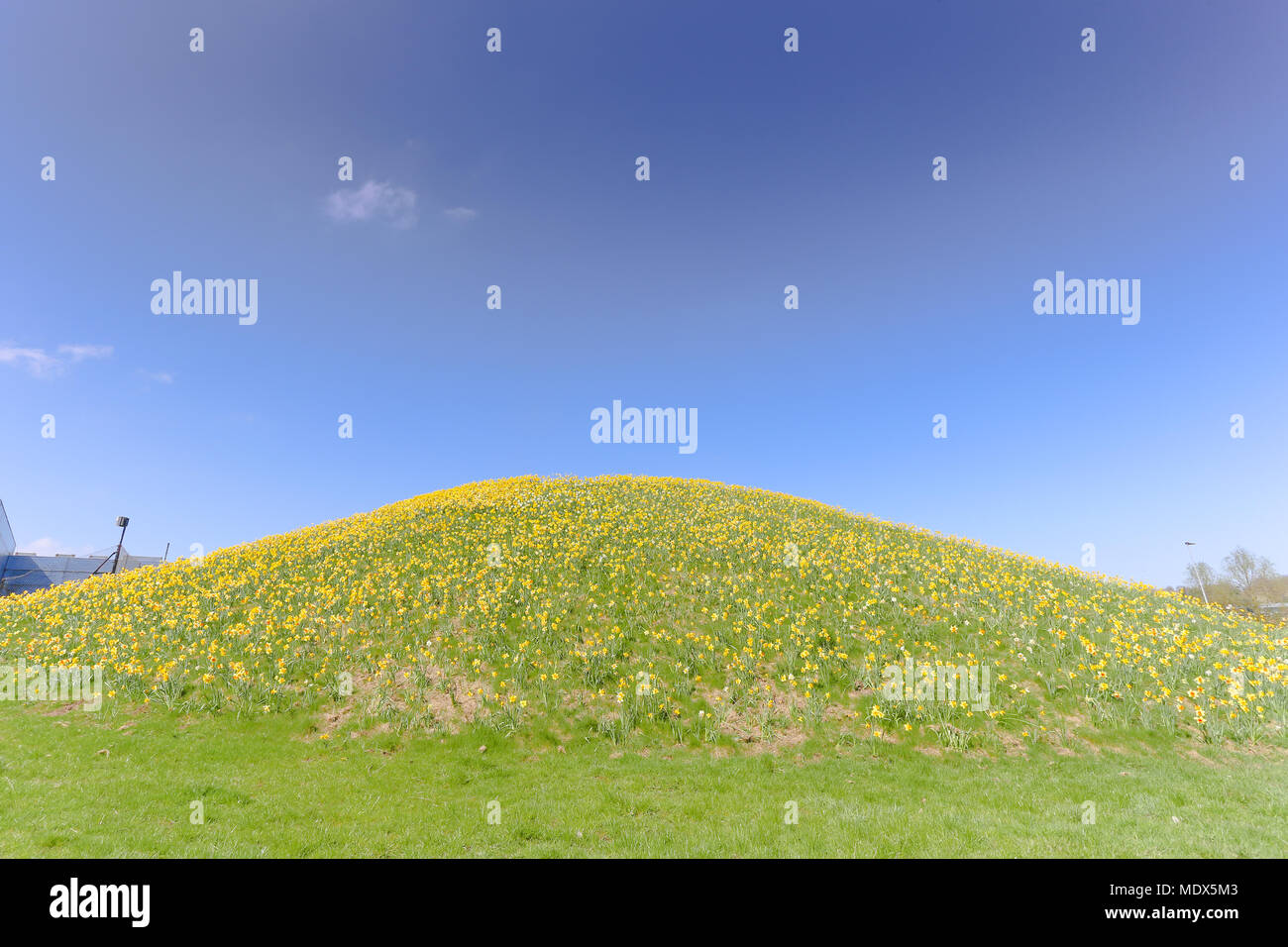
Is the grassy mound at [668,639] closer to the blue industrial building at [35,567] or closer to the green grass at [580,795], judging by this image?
the green grass at [580,795]

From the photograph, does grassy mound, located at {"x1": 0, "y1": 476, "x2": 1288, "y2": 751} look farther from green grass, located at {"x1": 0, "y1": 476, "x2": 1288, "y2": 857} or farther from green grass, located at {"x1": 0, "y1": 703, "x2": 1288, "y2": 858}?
green grass, located at {"x1": 0, "y1": 703, "x2": 1288, "y2": 858}

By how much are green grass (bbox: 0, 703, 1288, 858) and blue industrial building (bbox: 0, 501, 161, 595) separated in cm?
5895

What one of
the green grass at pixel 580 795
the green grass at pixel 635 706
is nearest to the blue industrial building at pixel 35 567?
the green grass at pixel 635 706

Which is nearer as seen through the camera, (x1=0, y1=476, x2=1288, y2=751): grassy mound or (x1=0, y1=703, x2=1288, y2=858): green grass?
(x1=0, y1=703, x2=1288, y2=858): green grass

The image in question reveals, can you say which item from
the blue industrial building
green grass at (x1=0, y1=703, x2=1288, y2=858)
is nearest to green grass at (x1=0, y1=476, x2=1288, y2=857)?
green grass at (x1=0, y1=703, x2=1288, y2=858)

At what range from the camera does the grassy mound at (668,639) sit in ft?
50.4

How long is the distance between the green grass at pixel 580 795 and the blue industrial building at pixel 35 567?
5895cm

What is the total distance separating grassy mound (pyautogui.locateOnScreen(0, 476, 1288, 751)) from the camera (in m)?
15.4

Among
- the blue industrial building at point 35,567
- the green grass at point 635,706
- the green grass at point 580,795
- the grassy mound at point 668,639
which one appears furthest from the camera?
the blue industrial building at point 35,567

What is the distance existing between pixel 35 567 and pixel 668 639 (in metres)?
76.2

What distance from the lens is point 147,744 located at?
1391cm
